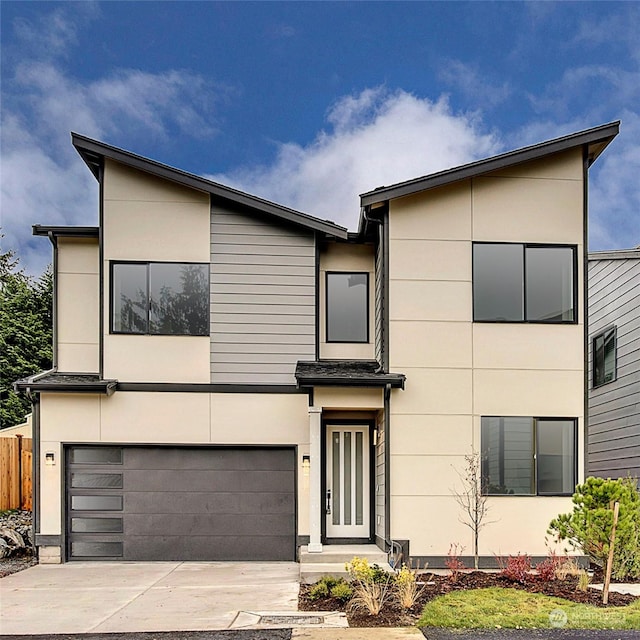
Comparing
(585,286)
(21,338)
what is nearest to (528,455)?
(585,286)

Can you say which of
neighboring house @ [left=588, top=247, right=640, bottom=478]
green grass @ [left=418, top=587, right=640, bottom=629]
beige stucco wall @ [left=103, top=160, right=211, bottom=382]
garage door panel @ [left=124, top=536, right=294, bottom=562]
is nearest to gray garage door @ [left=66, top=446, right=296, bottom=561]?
garage door panel @ [left=124, top=536, right=294, bottom=562]

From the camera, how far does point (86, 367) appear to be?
11.8 m

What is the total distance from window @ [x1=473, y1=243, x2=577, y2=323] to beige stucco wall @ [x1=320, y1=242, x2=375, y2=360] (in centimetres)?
206

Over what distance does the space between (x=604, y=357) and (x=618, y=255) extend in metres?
2.26

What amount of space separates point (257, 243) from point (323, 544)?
17.6 feet

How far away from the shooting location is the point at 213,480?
11.3m

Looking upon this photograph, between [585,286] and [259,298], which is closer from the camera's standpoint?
[585,286]

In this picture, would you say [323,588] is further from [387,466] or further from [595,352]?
[595,352]

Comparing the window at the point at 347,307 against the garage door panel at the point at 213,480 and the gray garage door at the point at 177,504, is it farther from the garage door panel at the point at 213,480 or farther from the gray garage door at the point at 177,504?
the garage door panel at the point at 213,480

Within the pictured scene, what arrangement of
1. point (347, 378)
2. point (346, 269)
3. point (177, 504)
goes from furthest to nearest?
point (346, 269) → point (177, 504) → point (347, 378)

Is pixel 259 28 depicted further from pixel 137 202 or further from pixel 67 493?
pixel 67 493

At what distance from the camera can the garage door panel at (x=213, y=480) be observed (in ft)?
36.9

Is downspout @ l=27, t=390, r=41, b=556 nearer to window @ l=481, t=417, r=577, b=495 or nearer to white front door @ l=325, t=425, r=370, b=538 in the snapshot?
white front door @ l=325, t=425, r=370, b=538

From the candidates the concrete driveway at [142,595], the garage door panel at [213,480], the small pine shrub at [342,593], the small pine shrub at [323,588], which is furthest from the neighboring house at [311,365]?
the small pine shrub at [342,593]
